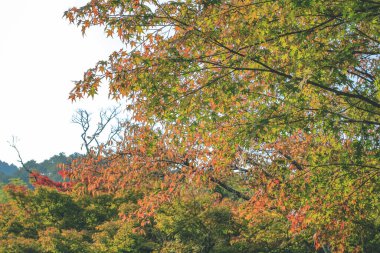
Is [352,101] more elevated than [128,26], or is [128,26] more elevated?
[128,26]

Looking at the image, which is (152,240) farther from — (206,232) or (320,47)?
(320,47)

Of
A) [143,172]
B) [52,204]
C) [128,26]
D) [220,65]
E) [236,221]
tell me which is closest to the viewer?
[128,26]

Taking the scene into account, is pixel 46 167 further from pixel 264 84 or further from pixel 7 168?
pixel 264 84

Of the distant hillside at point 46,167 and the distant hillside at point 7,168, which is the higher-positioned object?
the distant hillside at point 7,168

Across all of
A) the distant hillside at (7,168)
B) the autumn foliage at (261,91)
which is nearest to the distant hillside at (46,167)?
the distant hillside at (7,168)

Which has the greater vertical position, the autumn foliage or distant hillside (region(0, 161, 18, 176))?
distant hillside (region(0, 161, 18, 176))

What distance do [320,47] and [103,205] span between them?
11098 mm

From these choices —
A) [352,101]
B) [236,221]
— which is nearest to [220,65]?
[352,101]

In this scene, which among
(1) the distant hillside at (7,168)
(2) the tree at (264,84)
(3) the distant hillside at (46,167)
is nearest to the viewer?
(2) the tree at (264,84)

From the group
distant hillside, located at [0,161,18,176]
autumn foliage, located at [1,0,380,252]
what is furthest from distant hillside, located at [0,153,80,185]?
autumn foliage, located at [1,0,380,252]

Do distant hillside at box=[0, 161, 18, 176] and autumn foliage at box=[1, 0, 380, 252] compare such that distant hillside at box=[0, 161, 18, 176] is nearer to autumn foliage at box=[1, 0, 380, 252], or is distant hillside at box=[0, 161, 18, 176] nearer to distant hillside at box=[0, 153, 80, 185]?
distant hillside at box=[0, 153, 80, 185]

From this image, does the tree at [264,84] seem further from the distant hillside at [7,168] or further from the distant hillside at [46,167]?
the distant hillside at [7,168]

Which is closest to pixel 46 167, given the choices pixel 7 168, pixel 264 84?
Answer: pixel 7 168

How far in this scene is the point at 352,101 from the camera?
6.09 m
